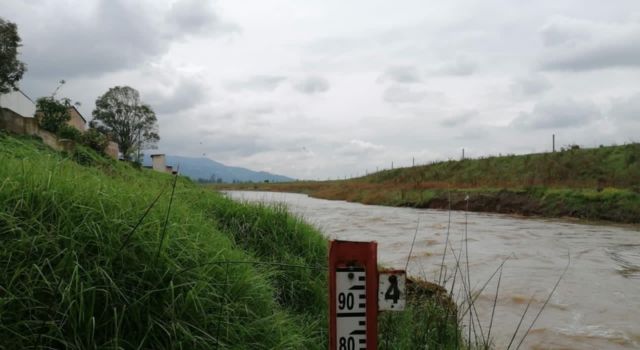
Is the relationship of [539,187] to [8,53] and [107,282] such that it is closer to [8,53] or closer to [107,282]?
[107,282]

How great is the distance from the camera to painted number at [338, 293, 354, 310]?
1857 mm

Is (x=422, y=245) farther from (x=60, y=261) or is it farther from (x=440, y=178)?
(x=440, y=178)

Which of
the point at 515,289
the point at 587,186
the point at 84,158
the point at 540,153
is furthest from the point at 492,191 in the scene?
the point at 84,158

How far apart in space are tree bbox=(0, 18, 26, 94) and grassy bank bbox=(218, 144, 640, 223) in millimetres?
20987

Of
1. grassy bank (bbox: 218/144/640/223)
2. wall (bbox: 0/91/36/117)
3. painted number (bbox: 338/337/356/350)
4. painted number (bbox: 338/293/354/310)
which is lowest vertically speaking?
painted number (bbox: 338/337/356/350)

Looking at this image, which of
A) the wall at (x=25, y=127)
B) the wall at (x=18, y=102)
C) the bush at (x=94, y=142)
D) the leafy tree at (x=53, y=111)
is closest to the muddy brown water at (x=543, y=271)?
the wall at (x=25, y=127)

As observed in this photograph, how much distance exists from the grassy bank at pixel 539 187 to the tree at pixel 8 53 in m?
21.0

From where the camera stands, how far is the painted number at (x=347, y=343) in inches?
72.1

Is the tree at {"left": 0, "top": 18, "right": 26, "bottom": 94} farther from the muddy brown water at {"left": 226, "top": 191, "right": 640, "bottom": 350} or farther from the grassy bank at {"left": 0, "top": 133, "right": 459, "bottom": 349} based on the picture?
the grassy bank at {"left": 0, "top": 133, "right": 459, "bottom": 349}

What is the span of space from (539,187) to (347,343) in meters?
22.4

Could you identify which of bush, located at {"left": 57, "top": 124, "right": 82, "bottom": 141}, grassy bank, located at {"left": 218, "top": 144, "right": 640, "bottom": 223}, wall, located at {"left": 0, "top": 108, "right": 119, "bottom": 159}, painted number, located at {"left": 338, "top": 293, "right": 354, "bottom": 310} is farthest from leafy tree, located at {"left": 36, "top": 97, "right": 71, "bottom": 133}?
painted number, located at {"left": 338, "top": 293, "right": 354, "bottom": 310}

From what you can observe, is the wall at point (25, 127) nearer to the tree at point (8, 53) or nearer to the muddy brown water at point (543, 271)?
the muddy brown water at point (543, 271)

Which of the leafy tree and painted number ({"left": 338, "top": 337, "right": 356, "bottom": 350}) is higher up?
the leafy tree

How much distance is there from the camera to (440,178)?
36000 mm
